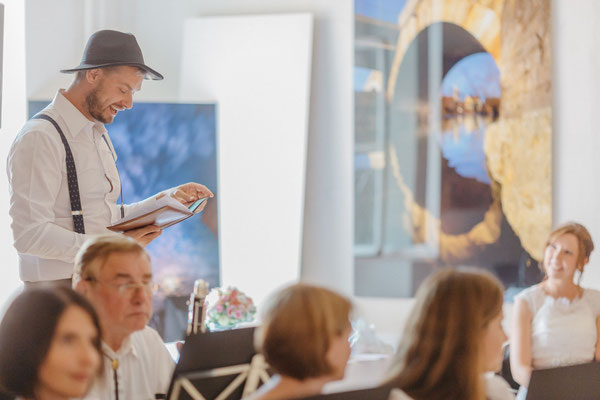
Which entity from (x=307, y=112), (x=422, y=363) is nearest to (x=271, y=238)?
(x=307, y=112)

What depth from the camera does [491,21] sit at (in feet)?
17.4

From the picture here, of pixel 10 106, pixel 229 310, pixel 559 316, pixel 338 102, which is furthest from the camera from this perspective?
pixel 338 102

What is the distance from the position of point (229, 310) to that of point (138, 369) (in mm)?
1433

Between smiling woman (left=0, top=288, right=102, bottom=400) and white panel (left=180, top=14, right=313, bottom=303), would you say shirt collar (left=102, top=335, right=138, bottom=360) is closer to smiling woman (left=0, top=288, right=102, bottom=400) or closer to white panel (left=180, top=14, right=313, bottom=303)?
smiling woman (left=0, top=288, right=102, bottom=400)

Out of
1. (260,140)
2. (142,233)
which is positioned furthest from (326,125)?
(142,233)

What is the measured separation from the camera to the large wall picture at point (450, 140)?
5.26 m

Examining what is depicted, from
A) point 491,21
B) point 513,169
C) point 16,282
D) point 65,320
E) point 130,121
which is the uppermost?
point 491,21

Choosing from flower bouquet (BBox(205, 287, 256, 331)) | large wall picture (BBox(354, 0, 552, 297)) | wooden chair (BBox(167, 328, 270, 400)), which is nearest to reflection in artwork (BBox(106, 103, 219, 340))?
large wall picture (BBox(354, 0, 552, 297))

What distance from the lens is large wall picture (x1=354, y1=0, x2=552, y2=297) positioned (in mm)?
5262

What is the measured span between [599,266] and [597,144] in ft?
2.53

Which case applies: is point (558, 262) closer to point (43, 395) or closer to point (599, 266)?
point (599, 266)

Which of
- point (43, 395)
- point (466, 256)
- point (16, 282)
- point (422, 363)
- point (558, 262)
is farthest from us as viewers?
point (466, 256)

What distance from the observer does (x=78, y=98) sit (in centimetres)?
285

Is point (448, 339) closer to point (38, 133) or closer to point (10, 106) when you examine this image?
point (38, 133)
